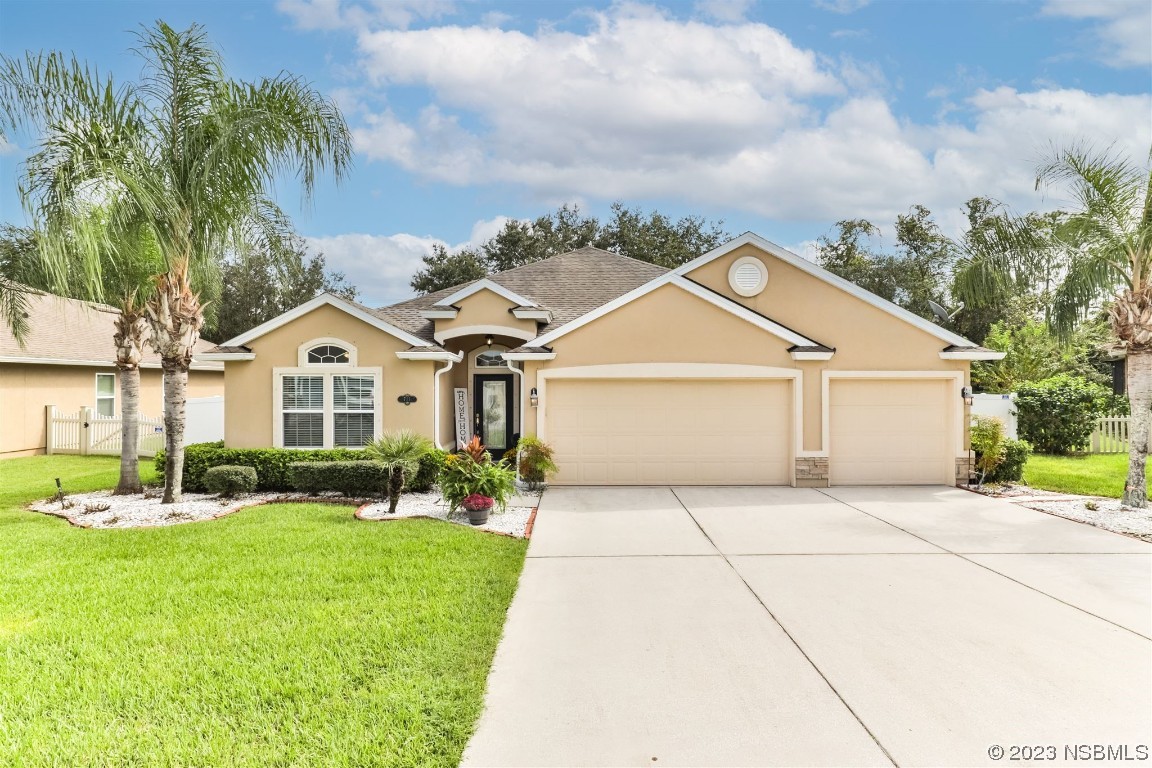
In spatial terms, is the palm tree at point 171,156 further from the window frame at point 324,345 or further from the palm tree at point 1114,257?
the palm tree at point 1114,257

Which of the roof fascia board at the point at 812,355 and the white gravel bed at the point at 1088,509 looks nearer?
the white gravel bed at the point at 1088,509

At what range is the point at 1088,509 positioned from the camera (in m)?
9.78

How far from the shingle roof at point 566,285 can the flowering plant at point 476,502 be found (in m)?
6.13

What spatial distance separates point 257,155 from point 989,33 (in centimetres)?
1245

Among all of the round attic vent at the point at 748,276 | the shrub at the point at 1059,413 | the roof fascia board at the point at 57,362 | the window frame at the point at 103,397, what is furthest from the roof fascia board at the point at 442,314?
the shrub at the point at 1059,413

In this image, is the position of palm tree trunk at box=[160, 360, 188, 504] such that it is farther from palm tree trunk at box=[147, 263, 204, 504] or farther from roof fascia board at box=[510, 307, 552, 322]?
roof fascia board at box=[510, 307, 552, 322]

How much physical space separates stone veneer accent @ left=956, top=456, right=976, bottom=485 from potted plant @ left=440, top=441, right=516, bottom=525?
→ 29.4ft

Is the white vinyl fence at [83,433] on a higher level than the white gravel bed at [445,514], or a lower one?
higher

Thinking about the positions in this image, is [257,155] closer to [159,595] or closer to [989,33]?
[159,595]

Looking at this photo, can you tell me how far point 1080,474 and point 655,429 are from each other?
917cm

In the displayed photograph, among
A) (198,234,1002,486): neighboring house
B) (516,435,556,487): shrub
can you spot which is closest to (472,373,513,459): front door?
(198,234,1002,486): neighboring house

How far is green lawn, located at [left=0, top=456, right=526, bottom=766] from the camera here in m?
3.46

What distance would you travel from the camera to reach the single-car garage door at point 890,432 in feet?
40.0

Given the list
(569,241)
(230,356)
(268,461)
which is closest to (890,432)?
(268,461)
